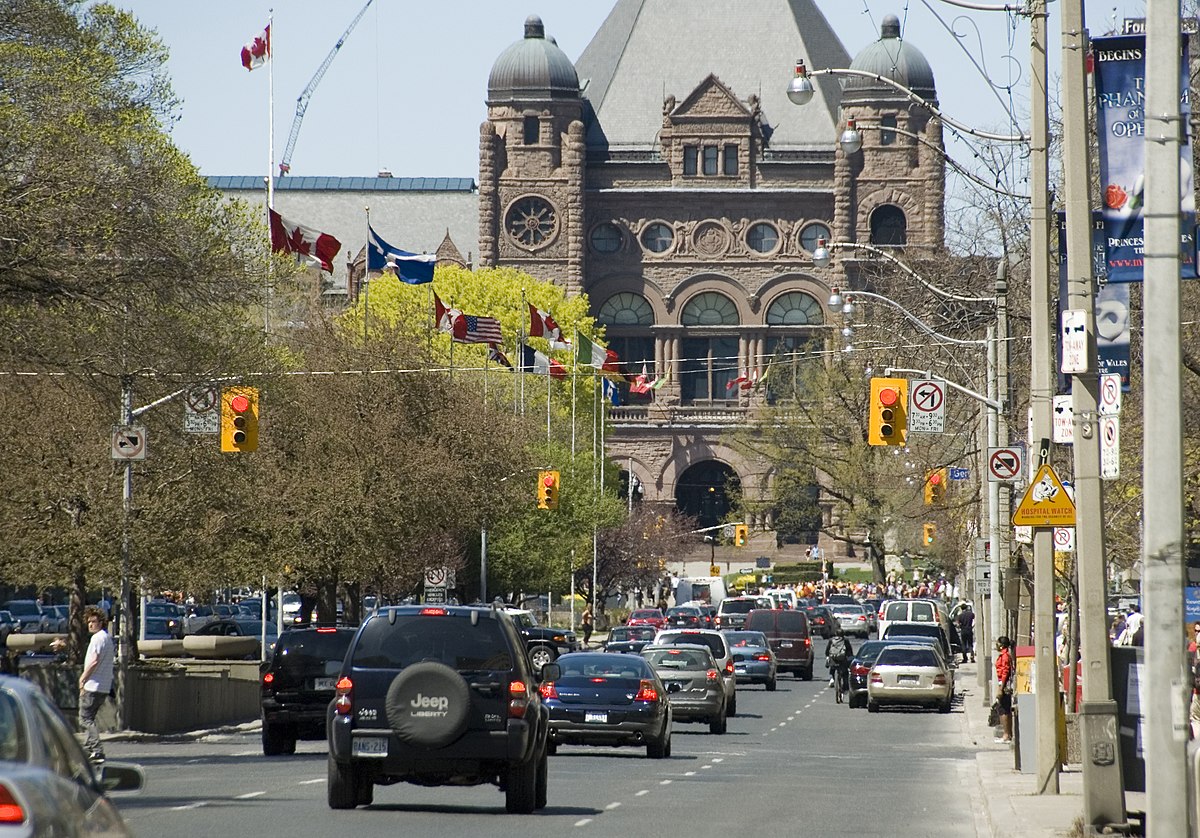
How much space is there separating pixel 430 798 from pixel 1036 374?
7312 mm

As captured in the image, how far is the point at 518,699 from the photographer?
17.5 metres

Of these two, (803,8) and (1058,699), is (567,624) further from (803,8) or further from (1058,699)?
(1058,699)

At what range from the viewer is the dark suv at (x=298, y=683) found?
2747 centimetres

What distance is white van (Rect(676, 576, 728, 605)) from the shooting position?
305 ft

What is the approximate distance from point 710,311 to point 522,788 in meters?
92.6

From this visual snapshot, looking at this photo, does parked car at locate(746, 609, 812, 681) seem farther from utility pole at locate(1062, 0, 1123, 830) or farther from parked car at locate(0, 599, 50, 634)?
utility pole at locate(1062, 0, 1123, 830)

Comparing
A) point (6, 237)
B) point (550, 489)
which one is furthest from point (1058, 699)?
point (550, 489)

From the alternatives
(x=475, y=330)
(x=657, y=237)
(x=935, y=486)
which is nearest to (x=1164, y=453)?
(x=935, y=486)

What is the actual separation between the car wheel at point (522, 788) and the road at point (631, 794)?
0.62 ft

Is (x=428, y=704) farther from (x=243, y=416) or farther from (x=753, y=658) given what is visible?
(x=753, y=658)

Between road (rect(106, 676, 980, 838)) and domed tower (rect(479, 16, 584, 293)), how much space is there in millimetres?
74817

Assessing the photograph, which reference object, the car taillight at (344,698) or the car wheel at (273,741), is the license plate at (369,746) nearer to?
the car taillight at (344,698)

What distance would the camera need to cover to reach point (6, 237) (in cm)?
2533

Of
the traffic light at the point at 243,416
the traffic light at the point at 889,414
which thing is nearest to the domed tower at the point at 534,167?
the traffic light at the point at 243,416
